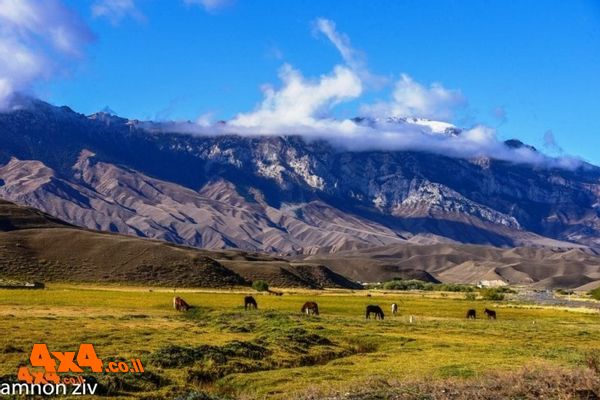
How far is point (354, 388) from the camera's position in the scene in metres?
26.8

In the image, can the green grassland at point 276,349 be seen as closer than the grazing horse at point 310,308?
Yes

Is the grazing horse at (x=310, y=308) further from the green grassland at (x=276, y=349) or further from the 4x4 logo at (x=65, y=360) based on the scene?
the 4x4 logo at (x=65, y=360)

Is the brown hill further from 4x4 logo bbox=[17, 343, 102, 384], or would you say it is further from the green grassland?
4x4 logo bbox=[17, 343, 102, 384]

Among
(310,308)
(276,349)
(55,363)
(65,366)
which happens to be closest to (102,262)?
(310,308)

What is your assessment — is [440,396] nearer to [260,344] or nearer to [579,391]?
[579,391]

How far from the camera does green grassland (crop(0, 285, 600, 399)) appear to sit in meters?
29.3

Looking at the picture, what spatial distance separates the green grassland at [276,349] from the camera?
96.1 feet

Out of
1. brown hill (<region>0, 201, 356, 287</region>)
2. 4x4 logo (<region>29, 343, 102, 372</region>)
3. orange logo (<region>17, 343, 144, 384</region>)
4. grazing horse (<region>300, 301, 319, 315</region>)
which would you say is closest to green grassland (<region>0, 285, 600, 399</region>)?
orange logo (<region>17, 343, 144, 384</region>)

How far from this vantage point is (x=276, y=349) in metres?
39.2

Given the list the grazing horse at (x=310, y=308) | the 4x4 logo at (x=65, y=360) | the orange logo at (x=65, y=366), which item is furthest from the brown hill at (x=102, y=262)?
the orange logo at (x=65, y=366)

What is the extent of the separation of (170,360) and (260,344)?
931 cm

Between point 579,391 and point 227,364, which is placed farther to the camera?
point 227,364

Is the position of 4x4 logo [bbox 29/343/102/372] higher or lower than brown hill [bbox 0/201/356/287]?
lower

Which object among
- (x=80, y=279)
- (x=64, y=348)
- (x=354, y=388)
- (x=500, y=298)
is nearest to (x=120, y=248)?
(x=80, y=279)
